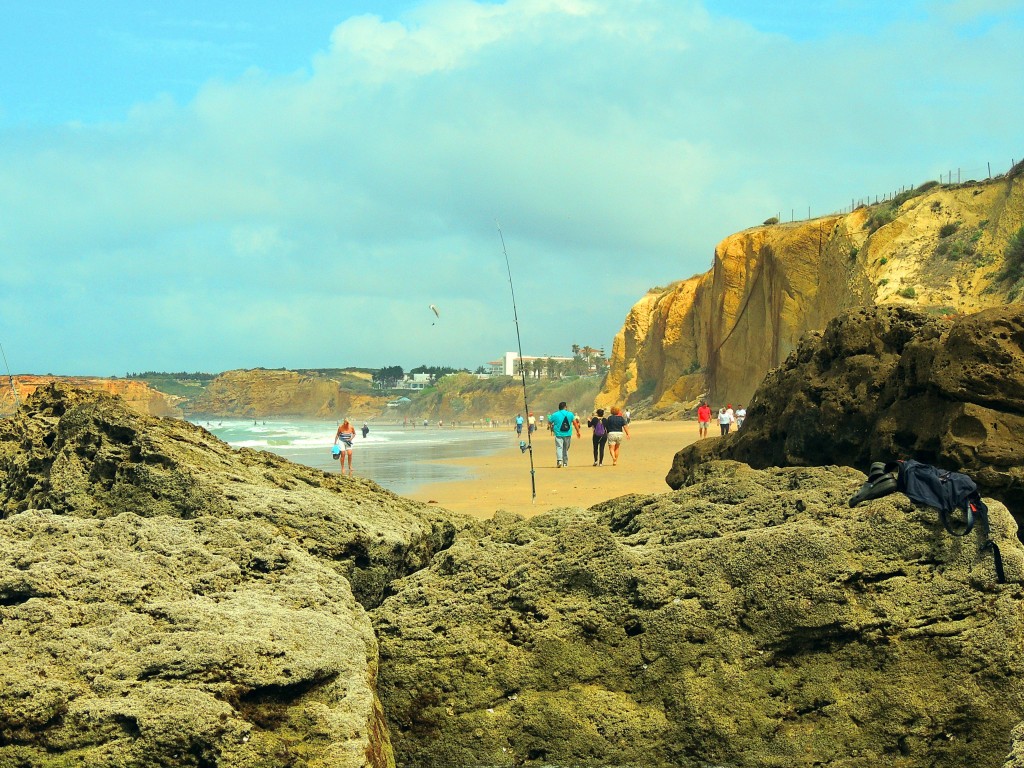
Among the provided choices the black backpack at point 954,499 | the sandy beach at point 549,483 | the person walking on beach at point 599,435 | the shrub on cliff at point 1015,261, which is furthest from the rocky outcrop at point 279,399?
the black backpack at point 954,499

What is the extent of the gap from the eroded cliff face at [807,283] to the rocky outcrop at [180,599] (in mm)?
27086

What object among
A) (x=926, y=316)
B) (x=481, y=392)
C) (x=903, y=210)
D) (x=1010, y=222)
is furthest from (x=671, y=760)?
(x=481, y=392)

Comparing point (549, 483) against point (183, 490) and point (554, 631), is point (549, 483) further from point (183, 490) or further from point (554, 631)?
point (554, 631)

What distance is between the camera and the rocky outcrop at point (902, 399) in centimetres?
588

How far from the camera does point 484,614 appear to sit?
485 centimetres

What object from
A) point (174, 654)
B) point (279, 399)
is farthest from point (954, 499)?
point (279, 399)

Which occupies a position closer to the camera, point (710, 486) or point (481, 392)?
point (710, 486)

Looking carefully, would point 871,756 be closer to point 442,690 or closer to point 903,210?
point 442,690

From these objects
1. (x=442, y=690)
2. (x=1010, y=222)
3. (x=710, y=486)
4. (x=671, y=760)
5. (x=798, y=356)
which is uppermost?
(x=1010, y=222)

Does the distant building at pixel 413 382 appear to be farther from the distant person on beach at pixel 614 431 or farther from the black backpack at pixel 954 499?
→ the black backpack at pixel 954 499

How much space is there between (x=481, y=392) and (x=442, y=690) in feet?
395

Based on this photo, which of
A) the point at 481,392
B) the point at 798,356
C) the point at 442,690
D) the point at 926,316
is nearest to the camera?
the point at 442,690

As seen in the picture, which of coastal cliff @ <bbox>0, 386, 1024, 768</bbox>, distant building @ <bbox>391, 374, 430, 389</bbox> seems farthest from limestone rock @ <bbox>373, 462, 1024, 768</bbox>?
distant building @ <bbox>391, 374, 430, 389</bbox>

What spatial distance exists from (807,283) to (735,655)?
4037 centimetres
